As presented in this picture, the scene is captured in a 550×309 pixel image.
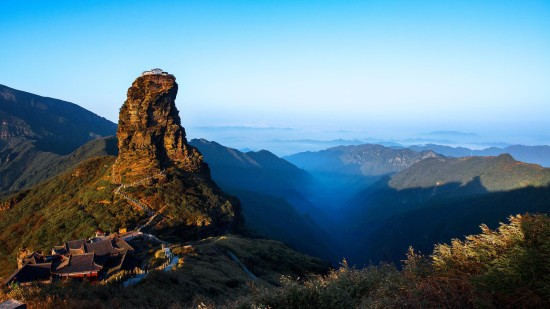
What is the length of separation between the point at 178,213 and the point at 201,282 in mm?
38783

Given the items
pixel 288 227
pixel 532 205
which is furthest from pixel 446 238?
pixel 288 227

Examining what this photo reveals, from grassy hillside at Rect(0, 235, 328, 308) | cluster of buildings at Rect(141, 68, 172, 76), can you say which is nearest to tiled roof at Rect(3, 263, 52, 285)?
grassy hillside at Rect(0, 235, 328, 308)

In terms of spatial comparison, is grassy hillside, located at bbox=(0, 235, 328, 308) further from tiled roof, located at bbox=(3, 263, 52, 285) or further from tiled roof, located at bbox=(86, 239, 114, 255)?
tiled roof, located at bbox=(3, 263, 52, 285)

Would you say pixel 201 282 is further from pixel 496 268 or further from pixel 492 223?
pixel 492 223

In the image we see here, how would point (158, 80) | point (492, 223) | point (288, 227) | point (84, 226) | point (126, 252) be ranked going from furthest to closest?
point (288, 227) < point (492, 223) < point (158, 80) < point (84, 226) < point (126, 252)

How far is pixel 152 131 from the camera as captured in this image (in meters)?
79.3

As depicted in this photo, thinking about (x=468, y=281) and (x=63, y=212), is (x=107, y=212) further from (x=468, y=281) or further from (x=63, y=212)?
(x=468, y=281)

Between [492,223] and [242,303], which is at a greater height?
[242,303]

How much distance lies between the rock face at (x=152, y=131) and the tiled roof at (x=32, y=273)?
39.3 meters

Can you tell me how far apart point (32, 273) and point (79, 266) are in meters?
4.62

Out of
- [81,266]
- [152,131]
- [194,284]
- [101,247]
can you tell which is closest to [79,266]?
[81,266]

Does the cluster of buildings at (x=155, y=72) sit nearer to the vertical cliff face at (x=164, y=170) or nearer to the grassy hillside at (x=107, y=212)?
the vertical cliff face at (x=164, y=170)

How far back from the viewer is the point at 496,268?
9930 mm

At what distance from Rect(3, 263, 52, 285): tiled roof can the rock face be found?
39289 millimetres
